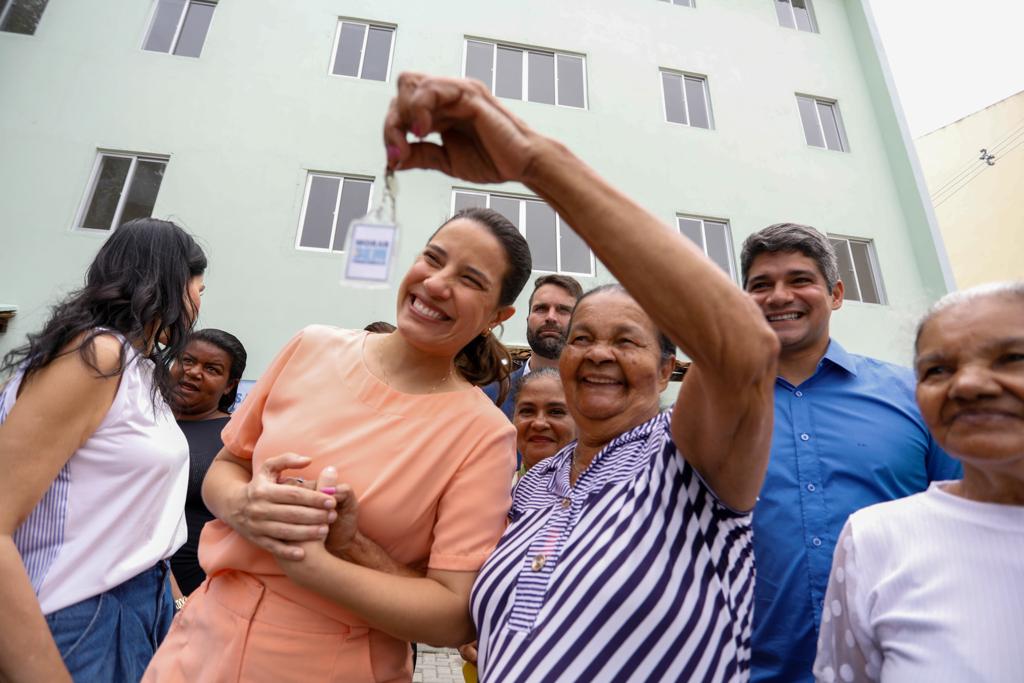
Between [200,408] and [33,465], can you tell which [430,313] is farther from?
[200,408]

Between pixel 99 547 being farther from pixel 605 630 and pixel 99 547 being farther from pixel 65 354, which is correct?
pixel 605 630

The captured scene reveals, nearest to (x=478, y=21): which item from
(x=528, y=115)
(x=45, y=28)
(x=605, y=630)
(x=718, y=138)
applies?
(x=528, y=115)

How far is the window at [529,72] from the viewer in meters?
9.23

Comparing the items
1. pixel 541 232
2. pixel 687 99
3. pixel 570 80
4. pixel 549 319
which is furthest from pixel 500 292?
pixel 687 99

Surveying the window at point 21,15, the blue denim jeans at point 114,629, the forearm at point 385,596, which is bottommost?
the blue denim jeans at point 114,629

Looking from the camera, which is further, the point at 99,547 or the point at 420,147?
the point at 99,547

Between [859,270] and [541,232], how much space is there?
19.1ft

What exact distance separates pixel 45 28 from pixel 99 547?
10.1 metres

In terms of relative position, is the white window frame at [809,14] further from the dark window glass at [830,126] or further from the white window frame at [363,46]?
the white window frame at [363,46]

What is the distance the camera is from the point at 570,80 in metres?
9.58

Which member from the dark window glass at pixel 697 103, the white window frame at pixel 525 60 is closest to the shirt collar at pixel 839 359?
the white window frame at pixel 525 60

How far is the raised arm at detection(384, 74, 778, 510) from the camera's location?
92 centimetres

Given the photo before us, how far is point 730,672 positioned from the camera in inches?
43.6

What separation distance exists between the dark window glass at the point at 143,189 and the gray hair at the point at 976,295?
8743 millimetres
